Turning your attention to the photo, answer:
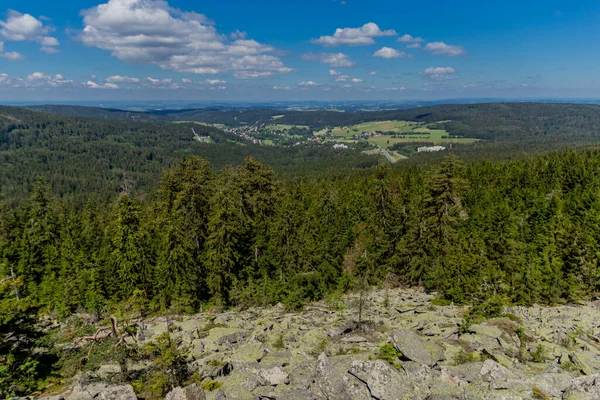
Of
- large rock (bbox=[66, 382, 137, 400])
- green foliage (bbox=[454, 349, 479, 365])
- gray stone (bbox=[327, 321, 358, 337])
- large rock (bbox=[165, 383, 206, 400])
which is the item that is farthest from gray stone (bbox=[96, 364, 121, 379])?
green foliage (bbox=[454, 349, 479, 365])

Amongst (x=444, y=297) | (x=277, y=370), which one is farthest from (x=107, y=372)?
(x=444, y=297)

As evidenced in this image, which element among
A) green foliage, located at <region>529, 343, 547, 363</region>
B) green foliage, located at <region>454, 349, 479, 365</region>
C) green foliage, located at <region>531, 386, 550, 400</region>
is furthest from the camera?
green foliage, located at <region>529, 343, 547, 363</region>

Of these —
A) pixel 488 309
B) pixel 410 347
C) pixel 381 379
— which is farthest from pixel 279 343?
pixel 488 309

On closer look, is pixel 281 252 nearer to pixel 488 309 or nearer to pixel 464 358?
pixel 488 309

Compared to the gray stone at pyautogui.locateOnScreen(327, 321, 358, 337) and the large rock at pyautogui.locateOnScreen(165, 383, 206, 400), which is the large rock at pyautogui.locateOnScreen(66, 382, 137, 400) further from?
the gray stone at pyautogui.locateOnScreen(327, 321, 358, 337)

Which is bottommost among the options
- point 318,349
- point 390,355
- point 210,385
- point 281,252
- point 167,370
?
point 281,252

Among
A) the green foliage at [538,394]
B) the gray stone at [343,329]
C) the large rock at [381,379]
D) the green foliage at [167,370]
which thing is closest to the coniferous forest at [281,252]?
the gray stone at [343,329]

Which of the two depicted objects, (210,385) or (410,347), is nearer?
(210,385)
